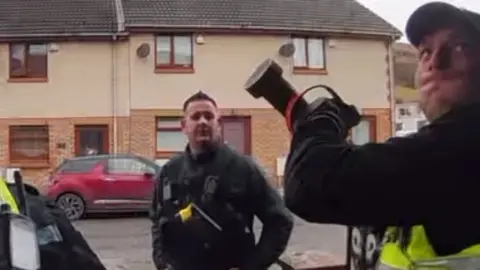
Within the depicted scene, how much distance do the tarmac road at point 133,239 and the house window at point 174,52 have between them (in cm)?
781

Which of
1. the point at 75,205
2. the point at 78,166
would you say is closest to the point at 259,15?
the point at 78,166

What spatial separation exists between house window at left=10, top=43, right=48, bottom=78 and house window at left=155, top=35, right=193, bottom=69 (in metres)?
3.45

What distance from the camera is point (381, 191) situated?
1.98 meters

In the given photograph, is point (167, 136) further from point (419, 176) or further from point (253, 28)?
point (419, 176)

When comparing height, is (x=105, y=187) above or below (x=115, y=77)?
below

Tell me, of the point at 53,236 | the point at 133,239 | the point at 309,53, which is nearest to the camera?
the point at 53,236

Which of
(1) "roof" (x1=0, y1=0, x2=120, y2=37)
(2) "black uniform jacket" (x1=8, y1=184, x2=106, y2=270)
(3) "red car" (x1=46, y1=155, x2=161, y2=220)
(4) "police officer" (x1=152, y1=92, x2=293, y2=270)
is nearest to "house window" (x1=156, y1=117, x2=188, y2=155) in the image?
(1) "roof" (x1=0, y1=0, x2=120, y2=37)

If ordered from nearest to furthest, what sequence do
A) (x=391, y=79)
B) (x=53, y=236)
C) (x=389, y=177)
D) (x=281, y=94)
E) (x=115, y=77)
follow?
(x=389, y=177)
(x=281, y=94)
(x=53, y=236)
(x=115, y=77)
(x=391, y=79)

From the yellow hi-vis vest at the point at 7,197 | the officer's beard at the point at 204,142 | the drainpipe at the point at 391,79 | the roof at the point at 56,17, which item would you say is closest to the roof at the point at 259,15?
the drainpipe at the point at 391,79

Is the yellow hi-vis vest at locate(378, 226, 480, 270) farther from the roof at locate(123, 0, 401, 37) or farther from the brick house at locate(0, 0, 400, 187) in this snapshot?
the roof at locate(123, 0, 401, 37)

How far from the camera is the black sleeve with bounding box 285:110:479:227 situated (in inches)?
77.9

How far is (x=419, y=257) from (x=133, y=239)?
14.5 m

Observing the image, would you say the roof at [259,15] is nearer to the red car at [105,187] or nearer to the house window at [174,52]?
the house window at [174,52]

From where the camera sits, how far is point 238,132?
28.2m
